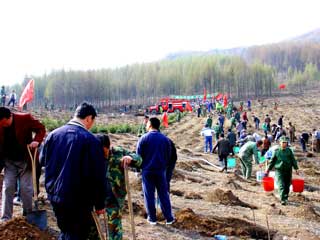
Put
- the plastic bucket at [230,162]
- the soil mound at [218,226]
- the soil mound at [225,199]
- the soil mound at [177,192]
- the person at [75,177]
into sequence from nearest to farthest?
the person at [75,177]
the soil mound at [218,226]
the soil mound at [225,199]
the soil mound at [177,192]
the plastic bucket at [230,162]

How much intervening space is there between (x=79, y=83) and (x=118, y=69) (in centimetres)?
2679

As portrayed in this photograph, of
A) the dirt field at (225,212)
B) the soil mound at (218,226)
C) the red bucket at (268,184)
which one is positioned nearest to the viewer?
the dirt field at (225,212)

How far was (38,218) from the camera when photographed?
4.96 metres

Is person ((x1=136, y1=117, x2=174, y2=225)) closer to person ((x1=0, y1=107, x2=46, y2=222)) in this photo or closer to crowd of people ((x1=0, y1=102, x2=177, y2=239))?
crowd of people ((x1=0, y1=102, x2=177, y2=239))

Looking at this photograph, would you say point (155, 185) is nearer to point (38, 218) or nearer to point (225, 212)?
point (38, 218)

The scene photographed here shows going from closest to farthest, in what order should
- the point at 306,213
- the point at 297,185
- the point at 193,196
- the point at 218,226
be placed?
the point at 218,226
the point at 306,213
the point at 193,196
the point at 297,185

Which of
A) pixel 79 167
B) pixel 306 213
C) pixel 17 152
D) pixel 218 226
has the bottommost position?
pixel 306 213

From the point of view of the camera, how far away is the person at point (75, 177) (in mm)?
3213

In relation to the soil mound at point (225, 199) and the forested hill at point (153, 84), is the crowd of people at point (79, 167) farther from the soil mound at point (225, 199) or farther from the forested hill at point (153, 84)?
the forested hill at point (153, 84)

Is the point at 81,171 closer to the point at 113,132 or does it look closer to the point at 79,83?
the point at 113,132

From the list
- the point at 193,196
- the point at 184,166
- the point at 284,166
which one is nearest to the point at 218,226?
the point at 193,196

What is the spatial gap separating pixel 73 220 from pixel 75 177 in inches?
14.0

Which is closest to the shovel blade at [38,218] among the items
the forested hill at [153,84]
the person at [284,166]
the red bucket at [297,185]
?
the person at [284,166]

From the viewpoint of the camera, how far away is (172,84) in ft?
314
